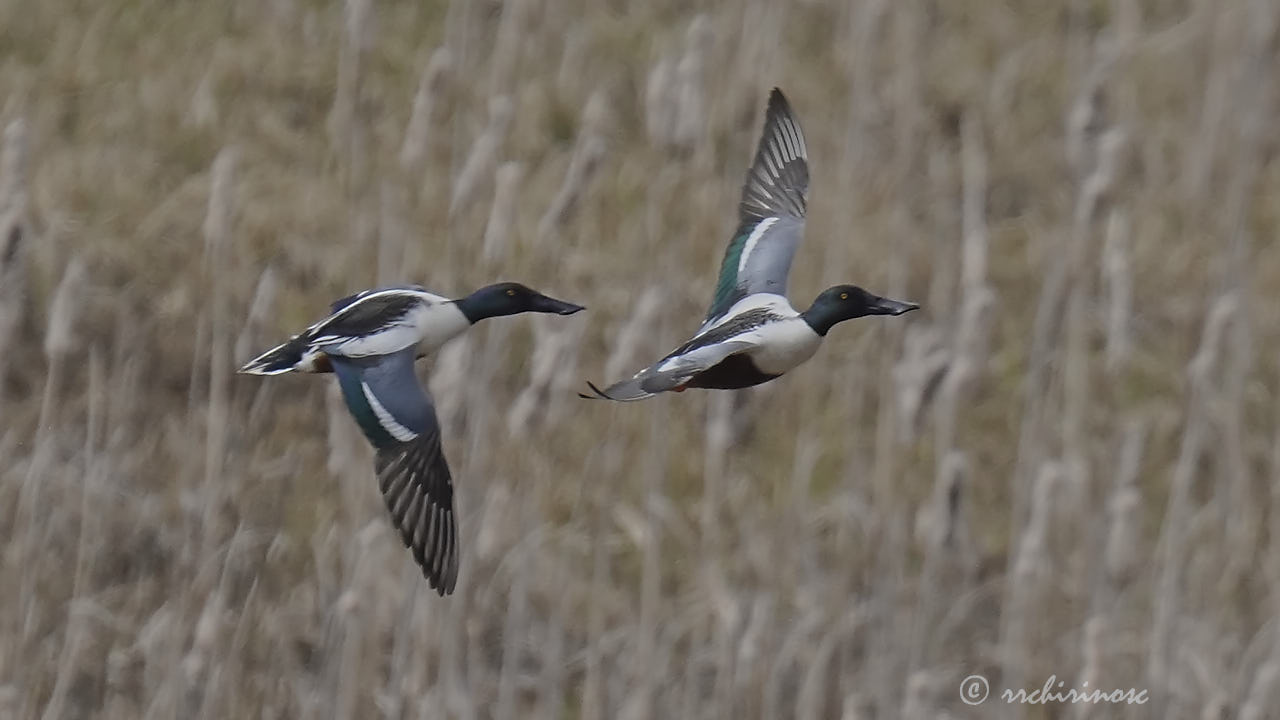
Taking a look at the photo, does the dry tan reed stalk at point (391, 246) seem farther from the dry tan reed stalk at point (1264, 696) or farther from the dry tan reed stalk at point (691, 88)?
the dry tan reed stalk at point (1264, 696)

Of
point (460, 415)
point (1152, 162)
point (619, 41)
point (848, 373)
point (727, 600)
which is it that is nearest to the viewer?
point (460, 415)

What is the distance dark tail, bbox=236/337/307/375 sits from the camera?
3.51 metres

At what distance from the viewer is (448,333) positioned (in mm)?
3600

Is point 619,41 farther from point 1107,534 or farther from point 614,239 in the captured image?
point 1107,534

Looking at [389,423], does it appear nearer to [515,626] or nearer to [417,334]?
[417,334]

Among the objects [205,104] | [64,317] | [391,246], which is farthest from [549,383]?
[205,104]

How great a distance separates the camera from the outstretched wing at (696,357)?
2.91m

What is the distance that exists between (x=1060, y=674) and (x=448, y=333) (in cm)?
162

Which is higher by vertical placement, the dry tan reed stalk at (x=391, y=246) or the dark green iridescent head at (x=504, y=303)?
the dry tan reed stalk at (x=391, y=246)

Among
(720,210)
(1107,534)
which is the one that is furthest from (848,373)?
(1107,534)
